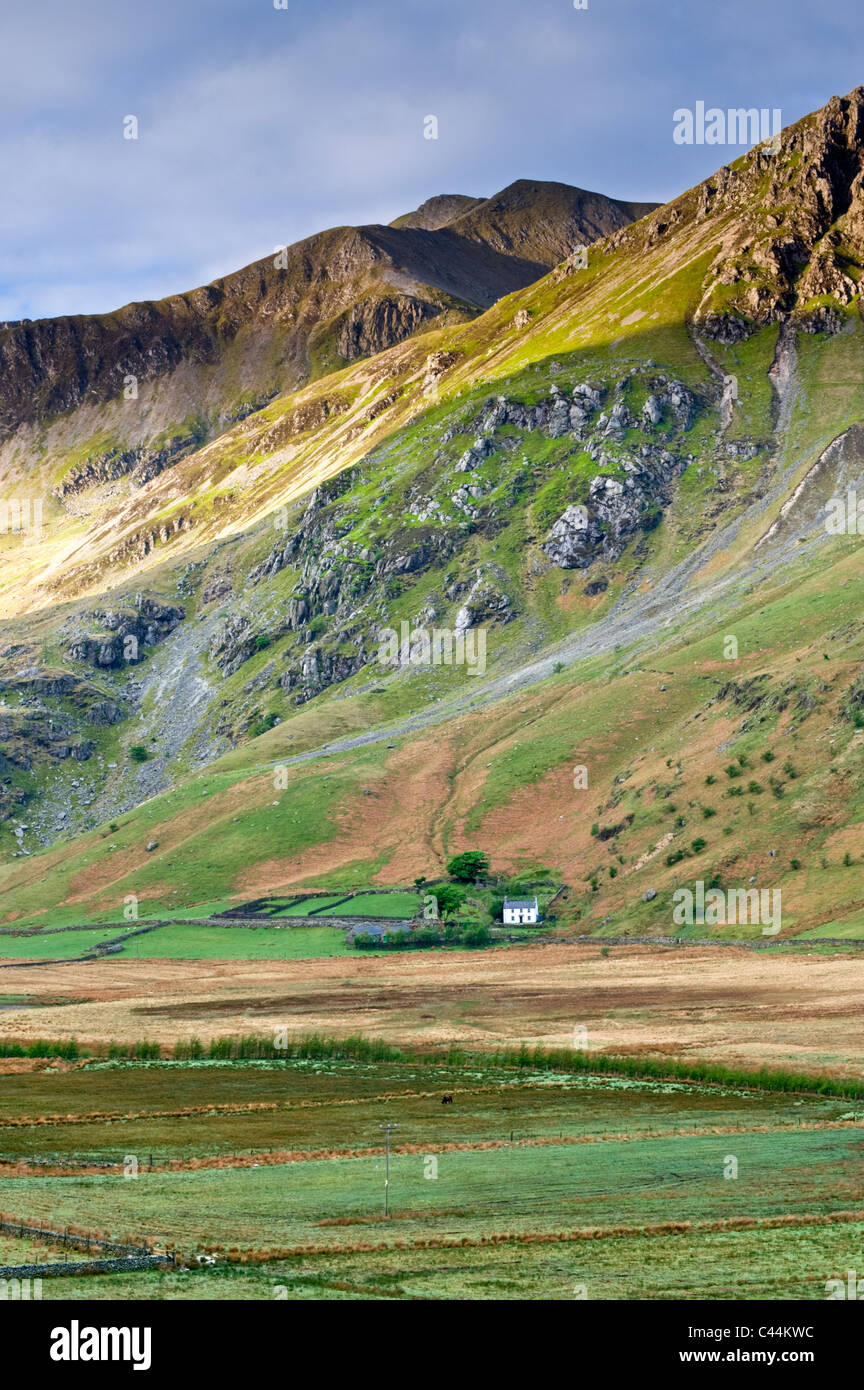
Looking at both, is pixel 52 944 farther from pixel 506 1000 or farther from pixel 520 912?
pixel 506 1000

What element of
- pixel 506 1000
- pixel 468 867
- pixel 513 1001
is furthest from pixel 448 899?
pixel 513 1001

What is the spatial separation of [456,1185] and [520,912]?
99575 mm

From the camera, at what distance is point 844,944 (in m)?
103

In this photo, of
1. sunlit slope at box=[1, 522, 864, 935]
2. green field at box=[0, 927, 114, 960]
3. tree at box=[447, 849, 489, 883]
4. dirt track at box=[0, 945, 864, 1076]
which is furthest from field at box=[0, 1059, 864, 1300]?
tree at box=[447, 849, 489, 883]

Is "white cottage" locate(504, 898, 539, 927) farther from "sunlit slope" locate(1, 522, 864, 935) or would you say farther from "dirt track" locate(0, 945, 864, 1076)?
"dirt track" locate(0, 945, 864, 1076)

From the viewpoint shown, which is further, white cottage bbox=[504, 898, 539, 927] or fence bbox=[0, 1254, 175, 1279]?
white cottage bbox=[504, 898, 539, 927]

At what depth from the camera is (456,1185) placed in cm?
4128

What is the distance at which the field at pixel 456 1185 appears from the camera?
30.7m

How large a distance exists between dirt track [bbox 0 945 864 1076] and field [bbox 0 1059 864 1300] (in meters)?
10.6

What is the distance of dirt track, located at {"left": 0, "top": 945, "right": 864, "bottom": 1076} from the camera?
72.6 m

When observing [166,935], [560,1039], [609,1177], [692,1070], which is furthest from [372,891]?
[609,1177]

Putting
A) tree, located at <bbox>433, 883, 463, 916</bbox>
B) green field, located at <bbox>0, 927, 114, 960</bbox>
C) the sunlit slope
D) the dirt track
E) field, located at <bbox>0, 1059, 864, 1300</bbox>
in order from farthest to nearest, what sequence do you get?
tree, located at <bbox>433, 883, 463, 916</bbox>, green field, located at <bbox>0, 927, 114, 960</bbox>, the sunlit slope, the dirt track, field, located at <bbox>0, 1059, 864, 1300</bbox>

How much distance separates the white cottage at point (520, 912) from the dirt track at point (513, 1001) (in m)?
12.9

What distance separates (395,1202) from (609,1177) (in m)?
8.54
